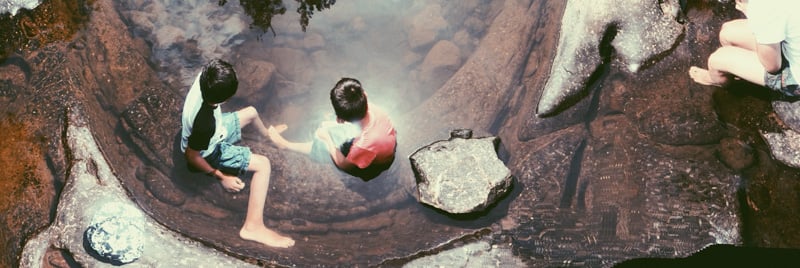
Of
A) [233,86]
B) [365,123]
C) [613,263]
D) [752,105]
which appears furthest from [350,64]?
[752,105]

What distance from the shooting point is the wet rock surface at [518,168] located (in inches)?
110

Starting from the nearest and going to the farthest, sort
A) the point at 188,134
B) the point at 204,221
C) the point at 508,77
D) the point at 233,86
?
the point at 233,86 < the point at 188,134 < the point at 204,221 < the point at 508,77

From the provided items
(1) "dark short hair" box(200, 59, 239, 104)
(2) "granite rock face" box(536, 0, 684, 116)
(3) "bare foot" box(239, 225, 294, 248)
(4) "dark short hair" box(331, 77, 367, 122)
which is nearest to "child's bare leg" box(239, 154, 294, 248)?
(3) "bare foot" box(239, 225, 294, 248)

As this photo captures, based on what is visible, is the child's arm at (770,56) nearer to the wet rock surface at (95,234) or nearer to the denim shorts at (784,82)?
the denim shorts at (784,82)

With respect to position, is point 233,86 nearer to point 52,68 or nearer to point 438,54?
point 52,68

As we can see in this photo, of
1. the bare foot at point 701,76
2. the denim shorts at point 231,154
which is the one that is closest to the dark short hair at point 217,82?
the denim shorts at point 231,154

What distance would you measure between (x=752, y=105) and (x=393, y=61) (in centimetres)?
237

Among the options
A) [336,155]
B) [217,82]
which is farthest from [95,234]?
[336,155]

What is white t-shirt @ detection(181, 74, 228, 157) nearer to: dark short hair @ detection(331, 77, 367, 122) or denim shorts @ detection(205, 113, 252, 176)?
denim shorts @ detection(205, 113, 252, 176)

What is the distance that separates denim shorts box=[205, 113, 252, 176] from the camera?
3.03 m

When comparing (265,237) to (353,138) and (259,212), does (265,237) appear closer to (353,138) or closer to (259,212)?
(259,212)

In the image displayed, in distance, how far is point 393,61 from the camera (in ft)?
12.5

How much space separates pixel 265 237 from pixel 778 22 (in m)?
2.99

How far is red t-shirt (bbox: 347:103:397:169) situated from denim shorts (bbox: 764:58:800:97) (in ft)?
7.22
